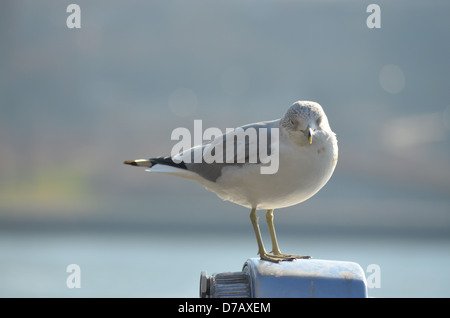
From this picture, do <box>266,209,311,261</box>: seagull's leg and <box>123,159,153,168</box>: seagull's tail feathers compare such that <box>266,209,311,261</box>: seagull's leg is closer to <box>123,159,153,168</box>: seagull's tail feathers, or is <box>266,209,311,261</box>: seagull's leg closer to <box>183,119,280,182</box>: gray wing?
<box>183,119,280,182</box>: gray wing

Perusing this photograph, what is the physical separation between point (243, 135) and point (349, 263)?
300 millimetres

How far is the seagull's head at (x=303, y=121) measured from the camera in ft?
3.13

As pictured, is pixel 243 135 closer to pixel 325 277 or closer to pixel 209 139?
pixel 209 139

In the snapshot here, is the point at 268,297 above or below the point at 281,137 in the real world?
below

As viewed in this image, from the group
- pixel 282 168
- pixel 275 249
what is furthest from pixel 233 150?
pixel 275 249

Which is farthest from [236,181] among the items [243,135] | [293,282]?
[293,282]

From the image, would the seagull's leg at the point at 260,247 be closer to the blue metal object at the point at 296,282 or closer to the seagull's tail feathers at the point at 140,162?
the blue metal object at the point at 296,282

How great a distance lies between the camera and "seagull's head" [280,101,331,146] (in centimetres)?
96

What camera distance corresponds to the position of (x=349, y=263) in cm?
96

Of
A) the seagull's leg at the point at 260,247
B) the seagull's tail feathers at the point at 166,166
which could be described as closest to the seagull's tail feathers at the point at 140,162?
the seagull's tail feathers at the point at 166,166

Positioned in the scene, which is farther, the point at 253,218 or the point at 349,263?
the point at 253,218
